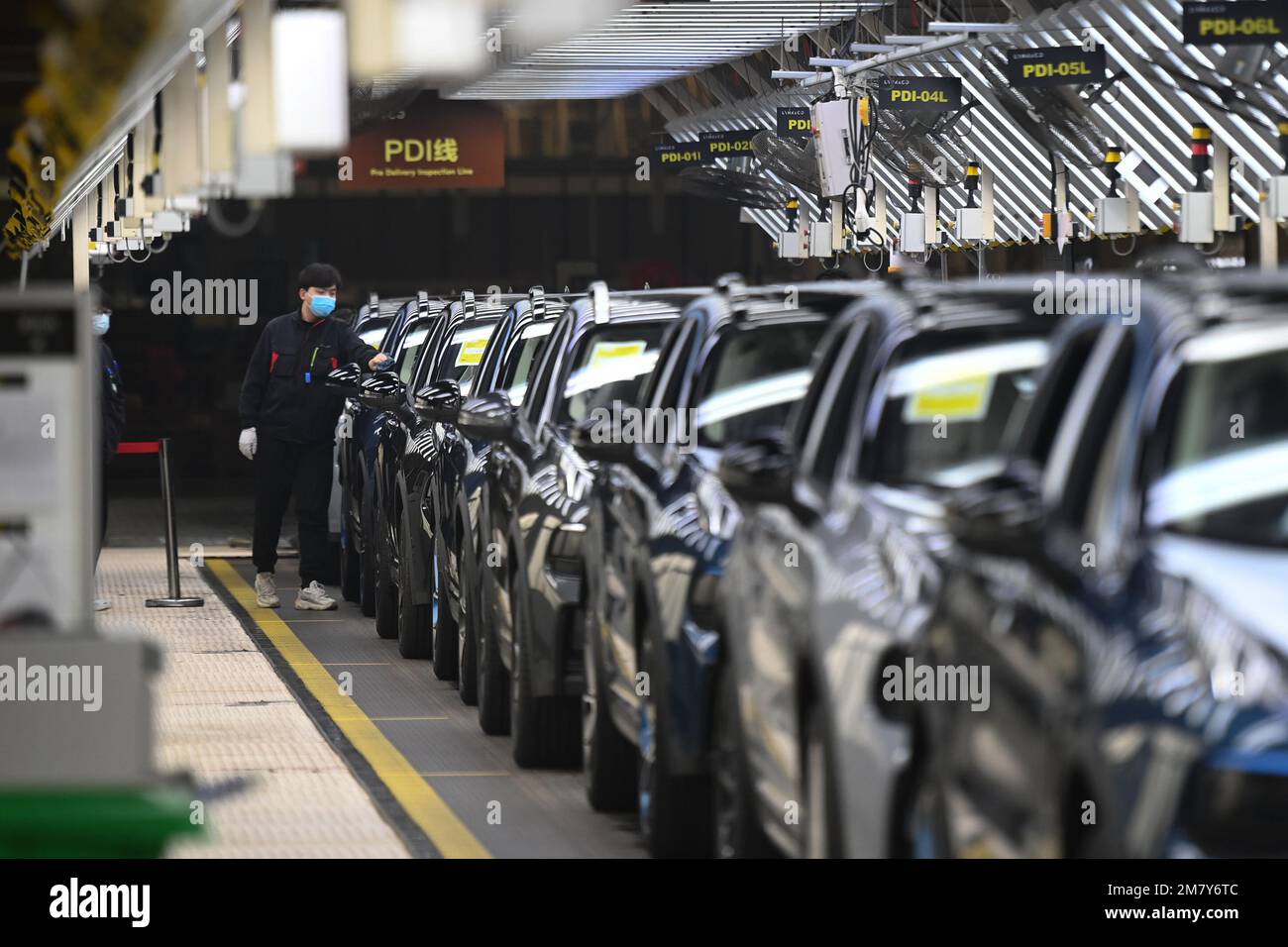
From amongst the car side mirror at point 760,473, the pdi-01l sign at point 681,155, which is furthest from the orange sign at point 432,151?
the car side mirror at point 760,473

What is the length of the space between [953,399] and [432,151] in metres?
31.3

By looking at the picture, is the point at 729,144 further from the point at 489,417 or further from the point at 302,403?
the point at 489,417

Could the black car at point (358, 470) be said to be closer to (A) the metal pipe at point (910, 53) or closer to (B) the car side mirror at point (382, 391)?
(B) the car side mirror at point (382, 391)

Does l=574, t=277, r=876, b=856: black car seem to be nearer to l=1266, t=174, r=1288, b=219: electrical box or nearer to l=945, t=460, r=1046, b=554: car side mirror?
l=945, t=460, r=1046, b=554: car side mirror

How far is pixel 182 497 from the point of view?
109ft

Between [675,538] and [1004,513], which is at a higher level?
[1004,513]

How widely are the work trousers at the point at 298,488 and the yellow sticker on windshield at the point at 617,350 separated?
608 cm

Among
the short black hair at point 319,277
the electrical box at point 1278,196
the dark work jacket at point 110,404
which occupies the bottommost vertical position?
the dark work jacket at point 110,404

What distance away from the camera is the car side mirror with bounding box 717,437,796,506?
7.25 metres

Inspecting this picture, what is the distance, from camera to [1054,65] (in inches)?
891

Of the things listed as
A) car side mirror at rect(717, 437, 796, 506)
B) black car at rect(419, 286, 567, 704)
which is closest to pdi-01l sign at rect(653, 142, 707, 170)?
black car at rect(419, 286, 567, 704)

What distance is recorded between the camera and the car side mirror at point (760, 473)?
23.8 feet

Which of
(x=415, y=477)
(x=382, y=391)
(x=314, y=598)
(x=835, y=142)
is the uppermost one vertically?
(x=835, y=142)

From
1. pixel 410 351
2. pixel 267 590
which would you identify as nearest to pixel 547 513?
pixel 267 590
